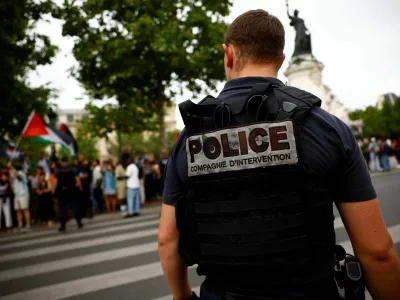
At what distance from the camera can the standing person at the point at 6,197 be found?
10758mm

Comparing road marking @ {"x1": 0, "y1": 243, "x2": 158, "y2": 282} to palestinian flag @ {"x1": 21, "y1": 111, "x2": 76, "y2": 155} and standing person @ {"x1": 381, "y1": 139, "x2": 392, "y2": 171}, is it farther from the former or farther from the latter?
standing person @ {"x1": 381, "y1": 139, "x2": 392, "y2": 171}

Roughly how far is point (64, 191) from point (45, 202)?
6.99 ft

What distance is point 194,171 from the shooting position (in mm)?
1567

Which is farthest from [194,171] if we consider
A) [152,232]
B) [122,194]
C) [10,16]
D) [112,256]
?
[10,16]

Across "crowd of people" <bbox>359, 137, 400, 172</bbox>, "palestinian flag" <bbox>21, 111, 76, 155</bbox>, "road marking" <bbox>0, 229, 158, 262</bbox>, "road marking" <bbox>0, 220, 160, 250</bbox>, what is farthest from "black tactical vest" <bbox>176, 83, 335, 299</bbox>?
"crowd of people" <bbox>359, 137, 400, 172</bbox>

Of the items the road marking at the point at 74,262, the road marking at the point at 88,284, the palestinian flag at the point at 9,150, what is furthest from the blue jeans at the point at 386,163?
the palestinian flag at the point at 9,150

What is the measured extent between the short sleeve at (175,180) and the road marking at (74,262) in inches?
188

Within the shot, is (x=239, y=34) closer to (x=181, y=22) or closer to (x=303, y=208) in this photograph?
(x=303, y=208)

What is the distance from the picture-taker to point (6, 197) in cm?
1085

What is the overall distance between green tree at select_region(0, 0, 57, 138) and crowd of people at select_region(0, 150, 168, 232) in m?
3.77

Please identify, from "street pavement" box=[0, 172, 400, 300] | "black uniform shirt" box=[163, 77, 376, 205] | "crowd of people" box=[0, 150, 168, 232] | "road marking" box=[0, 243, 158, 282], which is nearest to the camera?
"black uniform shirt" box=[163, 77, 376, 205]

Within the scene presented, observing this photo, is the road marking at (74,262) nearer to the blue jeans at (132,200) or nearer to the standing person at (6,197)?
the blue jeans at (132,200)

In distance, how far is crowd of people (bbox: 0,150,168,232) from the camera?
9.78 metres

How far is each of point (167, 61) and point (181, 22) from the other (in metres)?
1.84
